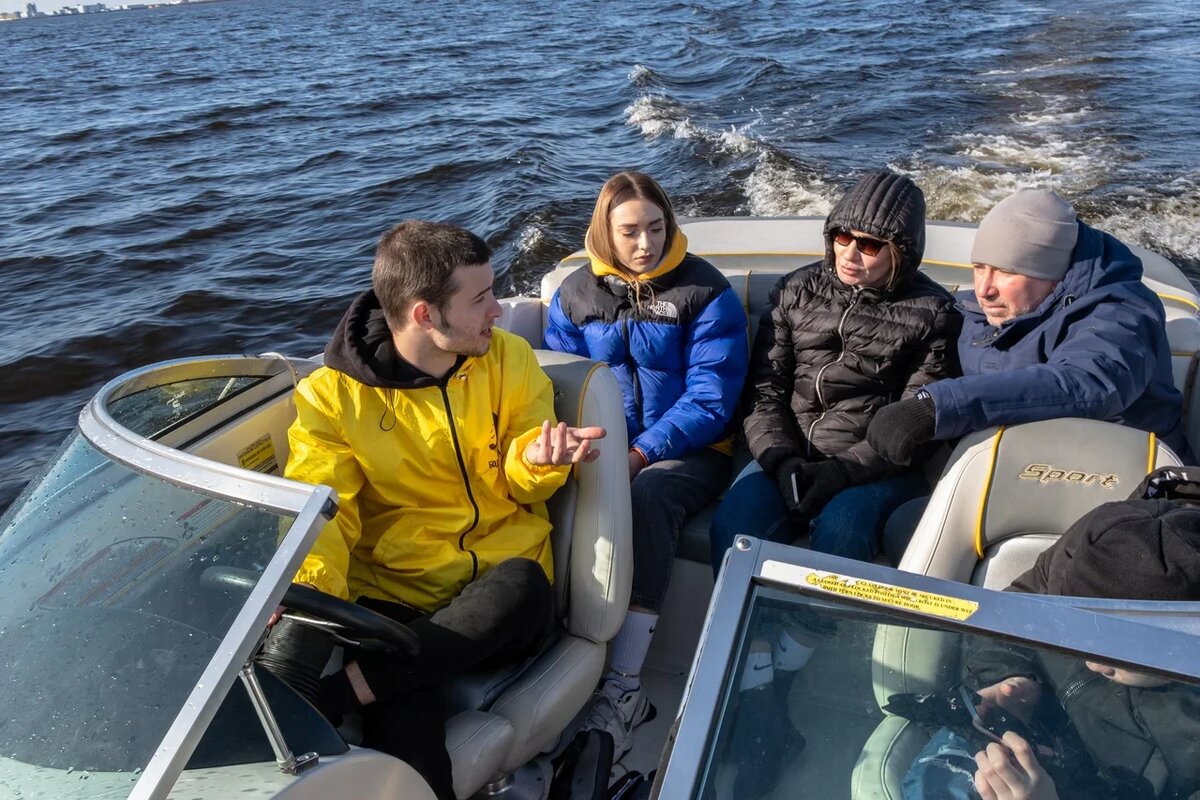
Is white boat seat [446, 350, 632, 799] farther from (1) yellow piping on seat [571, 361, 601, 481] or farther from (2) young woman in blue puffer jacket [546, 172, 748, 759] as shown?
(2) young woman in blue puffer jacket [546, 172, 748, 759]

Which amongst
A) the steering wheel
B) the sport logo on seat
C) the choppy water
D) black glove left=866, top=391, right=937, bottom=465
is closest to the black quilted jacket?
black glove left=866, top=391, right=937, bottom=465

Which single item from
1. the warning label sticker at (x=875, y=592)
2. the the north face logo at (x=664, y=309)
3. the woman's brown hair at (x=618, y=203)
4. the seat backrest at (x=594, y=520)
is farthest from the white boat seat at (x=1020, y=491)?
the woman's brown hair at (x=618, y=203)

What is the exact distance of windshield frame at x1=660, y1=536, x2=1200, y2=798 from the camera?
106 centimetres

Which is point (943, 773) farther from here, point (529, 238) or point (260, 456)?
point (529, 238)

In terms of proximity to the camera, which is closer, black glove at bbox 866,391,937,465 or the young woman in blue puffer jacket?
black glove at bbox 866,391,937,465

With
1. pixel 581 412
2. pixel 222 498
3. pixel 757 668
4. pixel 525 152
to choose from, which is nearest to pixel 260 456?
pixel 581 412

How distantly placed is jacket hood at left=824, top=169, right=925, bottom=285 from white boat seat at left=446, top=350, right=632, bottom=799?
773 mm

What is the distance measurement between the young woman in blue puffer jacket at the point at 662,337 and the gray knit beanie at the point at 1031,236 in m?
0.76

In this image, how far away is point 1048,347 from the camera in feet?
7.55

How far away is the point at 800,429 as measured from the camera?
109 inches

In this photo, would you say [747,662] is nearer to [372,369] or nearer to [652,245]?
[372,369]

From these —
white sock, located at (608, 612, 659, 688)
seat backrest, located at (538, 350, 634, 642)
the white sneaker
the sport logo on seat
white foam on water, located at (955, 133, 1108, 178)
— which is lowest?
white foam on water, located at (955, 133, 1108, 178)

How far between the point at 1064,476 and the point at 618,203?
4.48ft

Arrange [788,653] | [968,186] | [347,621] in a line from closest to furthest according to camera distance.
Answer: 1. [788,653]
2. [347,621]
3. [968,186]
